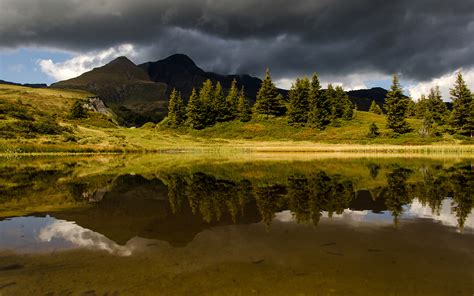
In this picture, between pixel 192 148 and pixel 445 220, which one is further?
pixel 192 148

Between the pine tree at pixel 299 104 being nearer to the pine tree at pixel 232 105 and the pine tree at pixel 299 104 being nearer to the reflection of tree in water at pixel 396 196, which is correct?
the pine tree at pixel 232 105

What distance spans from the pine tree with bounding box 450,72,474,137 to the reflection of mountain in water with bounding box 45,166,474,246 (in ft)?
268

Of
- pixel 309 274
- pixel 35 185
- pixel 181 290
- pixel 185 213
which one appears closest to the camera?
pixel 181 290

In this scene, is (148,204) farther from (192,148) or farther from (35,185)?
(192,148)

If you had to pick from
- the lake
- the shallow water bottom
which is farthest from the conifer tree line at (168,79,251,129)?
the shallow water bottom

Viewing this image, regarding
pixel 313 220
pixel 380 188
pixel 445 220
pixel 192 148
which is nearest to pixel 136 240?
pixel 313 220

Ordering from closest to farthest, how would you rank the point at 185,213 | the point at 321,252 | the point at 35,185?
1. the point at 321,252
2. the point at 185,213
3. the point at 35,185

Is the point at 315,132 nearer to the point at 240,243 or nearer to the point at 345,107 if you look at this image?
the point at 345,107

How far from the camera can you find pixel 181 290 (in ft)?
21.4

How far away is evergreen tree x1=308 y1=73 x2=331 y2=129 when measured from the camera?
111250 mm

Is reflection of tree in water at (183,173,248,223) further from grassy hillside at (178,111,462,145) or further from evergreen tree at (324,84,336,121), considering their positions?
evergreen tree at (324,84,336,121)

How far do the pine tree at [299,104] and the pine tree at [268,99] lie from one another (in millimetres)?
6540

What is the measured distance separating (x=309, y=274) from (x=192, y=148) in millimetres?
73190

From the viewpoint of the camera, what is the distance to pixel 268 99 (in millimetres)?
123938
